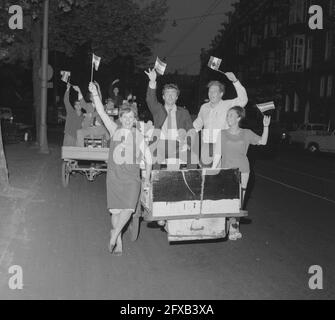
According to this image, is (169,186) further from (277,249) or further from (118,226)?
(277,249)

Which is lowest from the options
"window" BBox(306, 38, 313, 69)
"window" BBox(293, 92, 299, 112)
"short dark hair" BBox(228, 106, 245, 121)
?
"short dark hair" BBox(228, 106, 245, 121)

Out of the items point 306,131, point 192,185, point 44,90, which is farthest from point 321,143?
point 192,185

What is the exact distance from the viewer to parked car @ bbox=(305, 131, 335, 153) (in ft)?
87.4

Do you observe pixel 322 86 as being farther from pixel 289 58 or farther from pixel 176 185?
pixel 176 185

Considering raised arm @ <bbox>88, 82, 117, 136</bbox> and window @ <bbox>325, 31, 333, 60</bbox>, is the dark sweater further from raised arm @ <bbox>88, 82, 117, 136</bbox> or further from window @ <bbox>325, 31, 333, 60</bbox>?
window @ <bbox>325, 31, 333, 60</bbox>

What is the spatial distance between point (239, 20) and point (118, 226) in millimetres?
59501

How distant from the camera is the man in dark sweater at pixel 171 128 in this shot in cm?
705

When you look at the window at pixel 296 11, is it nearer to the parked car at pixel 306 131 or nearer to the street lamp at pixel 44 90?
the parked car at pixel 306 131

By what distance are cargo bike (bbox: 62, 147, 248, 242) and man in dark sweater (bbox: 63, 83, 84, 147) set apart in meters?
6.23

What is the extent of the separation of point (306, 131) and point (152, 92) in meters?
25.2

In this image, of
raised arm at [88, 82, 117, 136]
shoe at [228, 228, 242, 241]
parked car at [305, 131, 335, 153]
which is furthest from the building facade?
raised arm at [88, 82, 117, 136]

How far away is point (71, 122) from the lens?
1255cm

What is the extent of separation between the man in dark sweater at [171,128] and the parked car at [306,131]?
2338 cm
